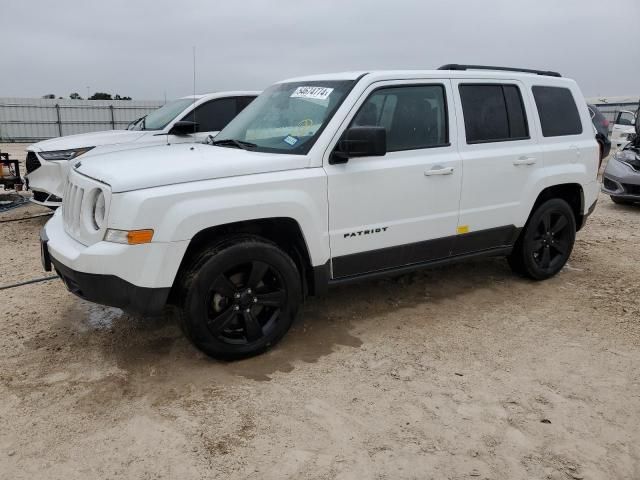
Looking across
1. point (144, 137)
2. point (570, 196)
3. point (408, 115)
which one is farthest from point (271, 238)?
point (144, 137)

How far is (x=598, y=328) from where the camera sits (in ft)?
14.6

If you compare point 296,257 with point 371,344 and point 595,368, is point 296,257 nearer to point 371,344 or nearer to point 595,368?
point 371,344

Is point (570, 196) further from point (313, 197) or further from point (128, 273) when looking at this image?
point (128, 273)

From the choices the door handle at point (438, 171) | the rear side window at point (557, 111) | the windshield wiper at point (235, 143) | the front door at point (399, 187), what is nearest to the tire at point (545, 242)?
the rear side window at point (557, 111)

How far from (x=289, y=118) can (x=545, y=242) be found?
281 centimetres

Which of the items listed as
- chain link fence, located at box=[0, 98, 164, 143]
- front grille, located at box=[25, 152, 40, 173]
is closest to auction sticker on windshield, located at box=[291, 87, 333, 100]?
front grille, located at box=[25, 152, 40, 173]

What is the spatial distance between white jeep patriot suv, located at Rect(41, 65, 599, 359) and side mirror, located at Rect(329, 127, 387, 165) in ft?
0.04

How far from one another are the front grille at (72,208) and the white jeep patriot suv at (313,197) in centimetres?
2

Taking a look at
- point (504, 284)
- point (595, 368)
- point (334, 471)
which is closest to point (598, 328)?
point (595, 368)

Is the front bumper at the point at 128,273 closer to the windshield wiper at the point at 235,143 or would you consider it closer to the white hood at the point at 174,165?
the white hood at the point at 174,165

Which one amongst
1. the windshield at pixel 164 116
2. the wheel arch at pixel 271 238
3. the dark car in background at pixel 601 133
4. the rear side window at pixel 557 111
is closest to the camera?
the wheel arch at pixel 271 238

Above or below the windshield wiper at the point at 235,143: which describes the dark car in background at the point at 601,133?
below

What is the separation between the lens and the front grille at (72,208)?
12.2ft

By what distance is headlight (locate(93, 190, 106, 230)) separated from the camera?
11.4ft
